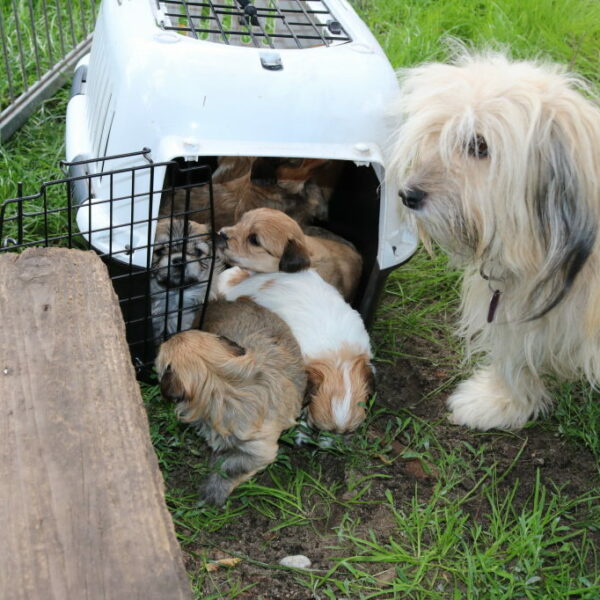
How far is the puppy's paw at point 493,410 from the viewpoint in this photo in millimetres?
3035

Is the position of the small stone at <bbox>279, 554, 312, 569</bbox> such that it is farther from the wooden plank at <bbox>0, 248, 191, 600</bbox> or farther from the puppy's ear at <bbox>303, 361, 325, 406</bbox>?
the wooden plank at <bbox>0, 248, 191, 600</bbox>

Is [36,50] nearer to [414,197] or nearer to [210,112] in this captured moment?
[210,112]

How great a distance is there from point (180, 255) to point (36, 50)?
2.06m

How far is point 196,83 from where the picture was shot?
104 inches

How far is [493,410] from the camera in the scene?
304 cm

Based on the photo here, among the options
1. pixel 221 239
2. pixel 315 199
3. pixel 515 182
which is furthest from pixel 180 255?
pixel 515 182

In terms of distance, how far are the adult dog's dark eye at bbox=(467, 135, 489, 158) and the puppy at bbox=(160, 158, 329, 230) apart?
4.42ft

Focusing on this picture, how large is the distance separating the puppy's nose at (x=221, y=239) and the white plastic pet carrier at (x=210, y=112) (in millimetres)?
313

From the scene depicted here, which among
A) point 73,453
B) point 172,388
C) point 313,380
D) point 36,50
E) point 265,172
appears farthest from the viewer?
point 36,50

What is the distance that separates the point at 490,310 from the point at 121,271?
1.23 metres

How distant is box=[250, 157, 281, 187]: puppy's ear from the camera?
3441mm

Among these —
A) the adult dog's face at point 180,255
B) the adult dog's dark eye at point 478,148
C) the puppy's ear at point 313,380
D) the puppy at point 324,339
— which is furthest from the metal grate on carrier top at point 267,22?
the puppy's ear at point 313,380

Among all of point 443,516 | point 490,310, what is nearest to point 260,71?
point 490,310

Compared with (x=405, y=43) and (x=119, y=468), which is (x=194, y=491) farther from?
(x=405, y=43)
